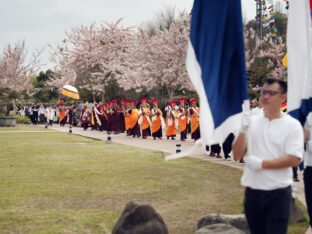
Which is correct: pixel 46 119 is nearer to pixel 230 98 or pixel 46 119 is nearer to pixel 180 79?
pixel 180 79

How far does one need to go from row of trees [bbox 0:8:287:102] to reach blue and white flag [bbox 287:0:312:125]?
24293 mm

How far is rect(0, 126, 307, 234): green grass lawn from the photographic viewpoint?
314 inches

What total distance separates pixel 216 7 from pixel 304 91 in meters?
1.62

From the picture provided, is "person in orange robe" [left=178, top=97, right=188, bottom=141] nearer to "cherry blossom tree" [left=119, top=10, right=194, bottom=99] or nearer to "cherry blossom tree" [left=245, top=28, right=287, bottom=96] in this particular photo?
"cherry blossom tree" [left=245, top=28, right=287, bottom=96]

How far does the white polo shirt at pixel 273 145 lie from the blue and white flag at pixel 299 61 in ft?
5.31

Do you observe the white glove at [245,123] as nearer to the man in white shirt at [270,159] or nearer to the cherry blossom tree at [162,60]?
the man in white shirt at [270,159]

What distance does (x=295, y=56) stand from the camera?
5996mm

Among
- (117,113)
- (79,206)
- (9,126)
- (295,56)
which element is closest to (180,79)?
(117,113)

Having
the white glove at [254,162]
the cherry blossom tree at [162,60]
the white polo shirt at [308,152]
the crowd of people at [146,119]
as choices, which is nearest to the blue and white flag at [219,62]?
the white glove at [254,162]

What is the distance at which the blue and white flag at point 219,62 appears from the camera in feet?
15.3

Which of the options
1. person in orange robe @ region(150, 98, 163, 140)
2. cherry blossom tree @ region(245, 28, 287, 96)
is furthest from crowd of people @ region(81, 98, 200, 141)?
cherry blossom tree @ region(245, 28, 287, 96)

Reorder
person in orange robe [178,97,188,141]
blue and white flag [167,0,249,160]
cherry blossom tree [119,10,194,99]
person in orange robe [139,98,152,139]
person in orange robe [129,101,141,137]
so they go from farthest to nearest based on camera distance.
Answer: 1. cherry blossom tree [119,10,194,99]
2. person in orange robe [129,101,141,137]
3. person in orange robe [139,98,152,139]
4. person in orange robe [178,97,188,141]
5. blue and white flag [167,0,249,160]

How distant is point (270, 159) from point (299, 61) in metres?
2.02

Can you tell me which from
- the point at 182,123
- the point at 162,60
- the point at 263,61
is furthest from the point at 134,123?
the point at 263,61
